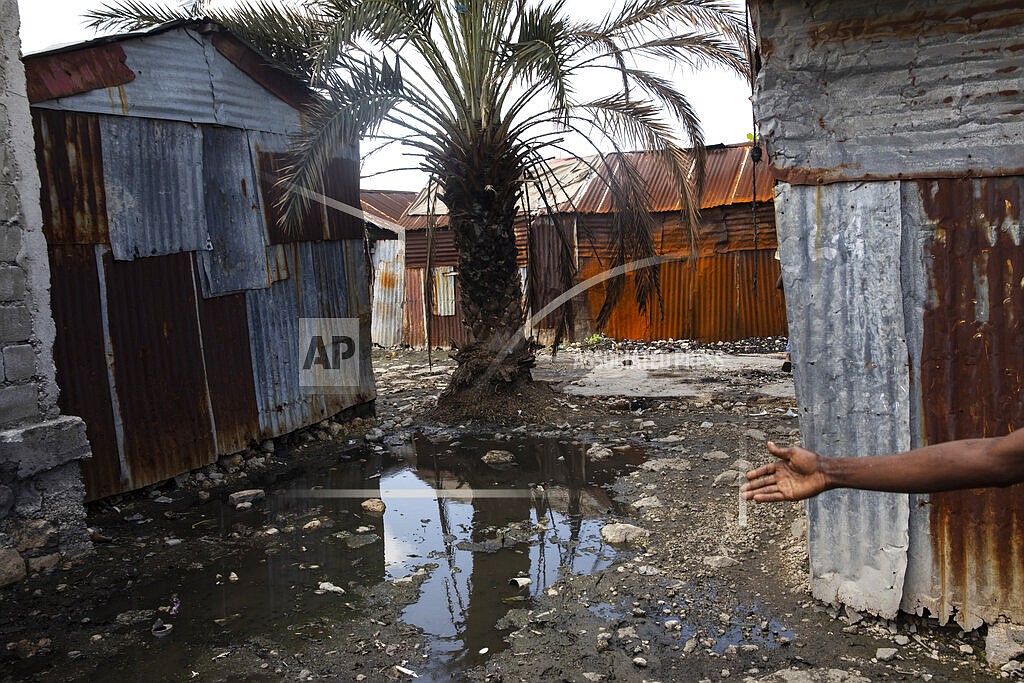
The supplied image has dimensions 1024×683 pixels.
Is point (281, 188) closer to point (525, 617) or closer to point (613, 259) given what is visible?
point (613, 259)

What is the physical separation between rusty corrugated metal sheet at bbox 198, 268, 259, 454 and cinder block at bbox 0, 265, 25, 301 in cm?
177

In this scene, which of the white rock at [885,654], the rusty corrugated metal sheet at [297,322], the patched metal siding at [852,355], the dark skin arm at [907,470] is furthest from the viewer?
the rusty corrugated metal sheet at [297,322]

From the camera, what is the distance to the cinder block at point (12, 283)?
411cm

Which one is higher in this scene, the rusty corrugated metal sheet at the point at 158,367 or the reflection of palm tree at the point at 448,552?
the rusty corrugated metal sheet at the point at 158,367

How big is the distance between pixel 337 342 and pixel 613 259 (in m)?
3.10

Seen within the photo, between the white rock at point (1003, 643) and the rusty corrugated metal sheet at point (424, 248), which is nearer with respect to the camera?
the white rock at point (1003, 643)

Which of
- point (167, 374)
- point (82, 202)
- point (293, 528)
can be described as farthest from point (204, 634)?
point (82, 202)

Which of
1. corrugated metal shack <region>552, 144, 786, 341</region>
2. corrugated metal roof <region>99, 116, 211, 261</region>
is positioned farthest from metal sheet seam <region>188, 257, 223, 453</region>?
corrugated metal shack <region>552, 144, 786, 341</region>

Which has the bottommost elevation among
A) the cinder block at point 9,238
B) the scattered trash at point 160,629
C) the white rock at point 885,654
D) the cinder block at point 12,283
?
the white rock at point 885,654

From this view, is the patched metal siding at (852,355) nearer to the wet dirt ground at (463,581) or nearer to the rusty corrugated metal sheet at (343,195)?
the wet dirt ground at (463,581)

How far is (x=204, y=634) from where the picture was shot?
345 cm

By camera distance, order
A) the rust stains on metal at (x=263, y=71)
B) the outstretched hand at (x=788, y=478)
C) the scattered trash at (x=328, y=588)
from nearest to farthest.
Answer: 1. the outstretched hand at (x=788, y=478)
2. the scattered trash at (x=328, y=588)
3. the rust stains on metal at (x=263, y=71)

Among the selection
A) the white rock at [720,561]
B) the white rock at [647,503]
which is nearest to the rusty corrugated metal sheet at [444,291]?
the white rock at [647,503]

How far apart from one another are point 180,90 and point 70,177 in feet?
4.11
